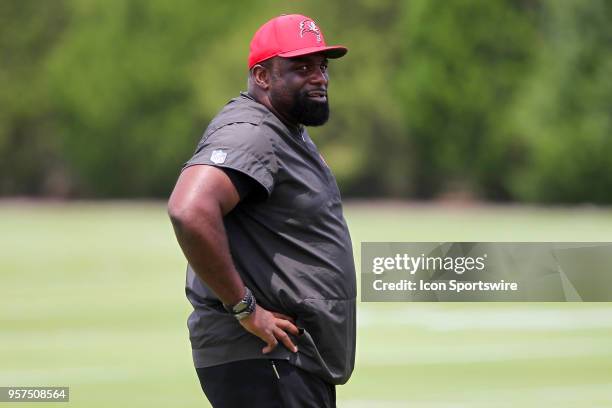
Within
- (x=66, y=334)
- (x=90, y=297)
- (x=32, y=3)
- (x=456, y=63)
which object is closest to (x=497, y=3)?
(x=456, y=63)

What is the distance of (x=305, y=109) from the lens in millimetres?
4664

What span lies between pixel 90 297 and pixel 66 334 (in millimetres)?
3646

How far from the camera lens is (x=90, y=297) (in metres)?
16.7

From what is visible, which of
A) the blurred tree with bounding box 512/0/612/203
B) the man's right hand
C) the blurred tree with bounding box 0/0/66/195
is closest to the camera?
the man's right hand

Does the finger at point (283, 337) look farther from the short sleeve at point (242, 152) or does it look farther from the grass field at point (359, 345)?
the grass field at point (359, 345)

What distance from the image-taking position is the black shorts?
458cm

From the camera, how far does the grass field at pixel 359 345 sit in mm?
9492

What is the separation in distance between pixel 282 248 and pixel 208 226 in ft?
1.21

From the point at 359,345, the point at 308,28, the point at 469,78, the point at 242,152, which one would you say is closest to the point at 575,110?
the point at 469,78

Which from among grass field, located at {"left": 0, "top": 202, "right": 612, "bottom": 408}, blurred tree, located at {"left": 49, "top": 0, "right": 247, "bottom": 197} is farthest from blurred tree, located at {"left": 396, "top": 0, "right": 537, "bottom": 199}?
grass field, located at {"left": 0, "top": 202, "right": 612, "bottom": 408}

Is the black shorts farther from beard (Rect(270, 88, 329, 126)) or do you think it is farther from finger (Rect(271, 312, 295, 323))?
beard (Rect(270, 88, 329, 126))

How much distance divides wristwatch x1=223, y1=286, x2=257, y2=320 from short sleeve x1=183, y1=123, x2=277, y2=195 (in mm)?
373

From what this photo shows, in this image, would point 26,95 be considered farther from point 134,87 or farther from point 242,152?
point 242,152

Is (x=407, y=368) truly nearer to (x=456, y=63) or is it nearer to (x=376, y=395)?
(x=376, y=395)
